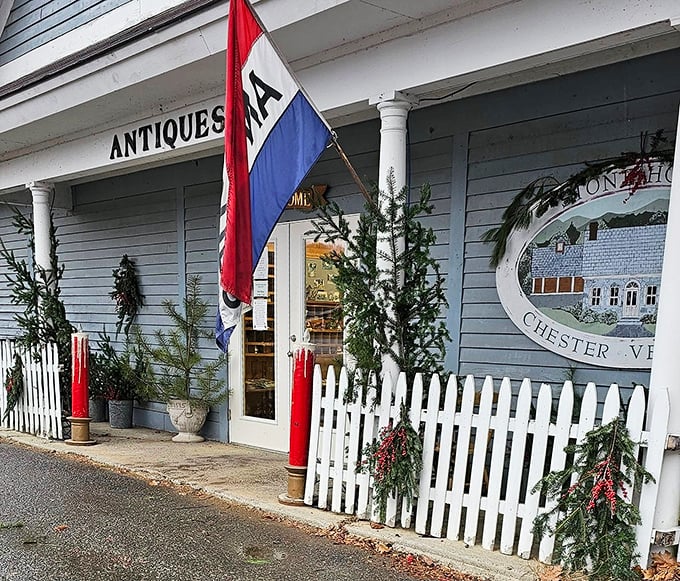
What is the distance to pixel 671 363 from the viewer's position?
10.3 ft

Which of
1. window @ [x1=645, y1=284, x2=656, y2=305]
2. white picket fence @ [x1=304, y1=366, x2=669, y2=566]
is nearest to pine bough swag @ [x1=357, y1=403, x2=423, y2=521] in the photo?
white picket fence @ [x1=304, y1=366, x2=669, y2=566]

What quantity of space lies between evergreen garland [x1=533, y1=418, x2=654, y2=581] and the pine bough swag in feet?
2.78

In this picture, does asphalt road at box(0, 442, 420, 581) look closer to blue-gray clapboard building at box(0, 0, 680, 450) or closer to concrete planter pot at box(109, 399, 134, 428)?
blue-gray clapboard building at box(0, 0, 680, 450)

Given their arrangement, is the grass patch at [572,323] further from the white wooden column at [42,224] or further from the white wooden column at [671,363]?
the white wooden column at [42,224]

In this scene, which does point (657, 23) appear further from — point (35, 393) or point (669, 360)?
point (35, 393)

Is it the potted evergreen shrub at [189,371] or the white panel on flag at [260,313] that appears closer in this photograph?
the white panel on flag at [260,313]

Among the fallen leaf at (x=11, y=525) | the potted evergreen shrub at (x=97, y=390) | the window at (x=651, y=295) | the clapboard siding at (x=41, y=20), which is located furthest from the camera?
the potted evergreen shrub at (x=97, y=390)

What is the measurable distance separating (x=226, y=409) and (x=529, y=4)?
15.7 feet

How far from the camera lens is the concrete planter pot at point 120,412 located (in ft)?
24.7

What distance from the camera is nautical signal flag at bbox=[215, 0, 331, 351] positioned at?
11.8 feet

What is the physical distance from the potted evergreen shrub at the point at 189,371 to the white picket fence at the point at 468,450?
8.42 feet

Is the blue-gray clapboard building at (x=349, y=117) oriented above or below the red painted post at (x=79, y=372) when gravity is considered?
above

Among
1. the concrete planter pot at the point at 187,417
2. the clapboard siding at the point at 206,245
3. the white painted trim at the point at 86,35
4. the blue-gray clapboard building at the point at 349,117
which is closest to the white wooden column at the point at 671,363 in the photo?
the blue-gray clapboard building at the point at 349,117

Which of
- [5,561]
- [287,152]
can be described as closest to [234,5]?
[287,152]
